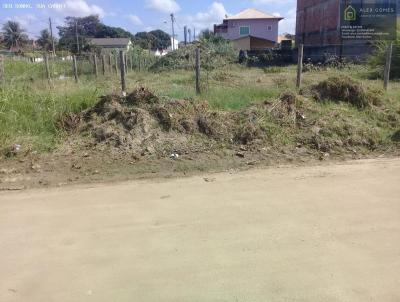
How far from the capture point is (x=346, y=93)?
8289 millimetres

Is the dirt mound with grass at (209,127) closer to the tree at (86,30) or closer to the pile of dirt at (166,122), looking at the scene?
the pile of dirt at (166,122)

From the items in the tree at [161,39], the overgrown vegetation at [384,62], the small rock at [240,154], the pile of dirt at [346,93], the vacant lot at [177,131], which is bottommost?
the small rock at [240,154]

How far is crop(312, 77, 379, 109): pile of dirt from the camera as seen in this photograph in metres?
8.23

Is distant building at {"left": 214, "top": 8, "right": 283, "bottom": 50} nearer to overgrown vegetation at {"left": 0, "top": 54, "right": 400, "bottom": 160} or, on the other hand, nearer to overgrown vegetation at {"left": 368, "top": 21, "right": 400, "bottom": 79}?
overgrown vegetation at {"left": 368, "top": 21, "right": 400, "bottom": 79}

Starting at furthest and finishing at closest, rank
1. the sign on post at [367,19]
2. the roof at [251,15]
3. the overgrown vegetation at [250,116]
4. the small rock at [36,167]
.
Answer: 1. the roof at [251,15]
2. the sign on post at [367,19]
3. the overgrown vegetation at [250,116]
4. the small rock at [36,167]

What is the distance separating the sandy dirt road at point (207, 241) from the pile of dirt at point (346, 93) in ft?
10.7

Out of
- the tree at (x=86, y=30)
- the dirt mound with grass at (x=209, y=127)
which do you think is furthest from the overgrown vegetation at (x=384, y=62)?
the tree at (x=86, y=30)

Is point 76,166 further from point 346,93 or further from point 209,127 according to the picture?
point 346,93

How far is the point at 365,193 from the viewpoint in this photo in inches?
190

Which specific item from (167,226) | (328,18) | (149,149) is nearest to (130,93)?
(149,149)

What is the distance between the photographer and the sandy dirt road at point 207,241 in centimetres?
299

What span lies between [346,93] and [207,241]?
5785 mm

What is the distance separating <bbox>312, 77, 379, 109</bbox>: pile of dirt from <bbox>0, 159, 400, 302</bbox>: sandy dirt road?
327 centimetres

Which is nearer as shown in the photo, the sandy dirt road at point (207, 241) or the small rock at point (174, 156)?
the sandy dirt road at point (207, 241)
